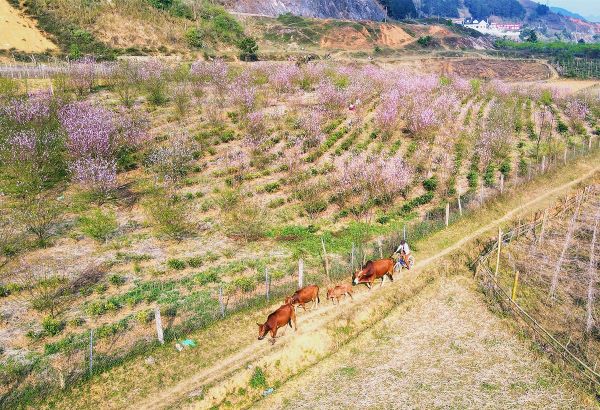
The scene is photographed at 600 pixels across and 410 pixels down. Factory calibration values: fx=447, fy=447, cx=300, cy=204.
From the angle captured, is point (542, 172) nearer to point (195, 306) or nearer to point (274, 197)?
point (274, 197)

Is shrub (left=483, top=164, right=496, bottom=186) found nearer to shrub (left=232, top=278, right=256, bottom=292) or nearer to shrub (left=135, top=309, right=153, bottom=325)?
shrub (left=232, top=278, right=256, bottom=292)

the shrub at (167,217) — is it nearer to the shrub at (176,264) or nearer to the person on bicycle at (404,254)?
the shrub at (176,264)

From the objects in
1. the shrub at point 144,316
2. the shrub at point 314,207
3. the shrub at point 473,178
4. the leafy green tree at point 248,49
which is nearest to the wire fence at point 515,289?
the shrub at point 473,178

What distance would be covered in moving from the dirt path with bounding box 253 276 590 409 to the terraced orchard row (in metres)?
4.12

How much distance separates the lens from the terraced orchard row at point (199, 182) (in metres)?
17.5

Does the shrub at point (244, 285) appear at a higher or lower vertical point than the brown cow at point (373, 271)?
lower

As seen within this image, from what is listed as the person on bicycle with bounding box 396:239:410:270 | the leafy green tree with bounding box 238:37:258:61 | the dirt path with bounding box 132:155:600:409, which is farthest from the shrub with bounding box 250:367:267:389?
the leafy green tree with bounding box 238:37:258:61

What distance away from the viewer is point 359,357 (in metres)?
15.9

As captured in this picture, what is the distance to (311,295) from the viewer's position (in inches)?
679

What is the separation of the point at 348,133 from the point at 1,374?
31.5 metres

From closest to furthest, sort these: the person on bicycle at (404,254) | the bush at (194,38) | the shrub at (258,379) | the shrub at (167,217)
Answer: the shrub at (258,379) < the person on bicycle at (404,254) < the shrub at (167,217) < the bush at (194,38)

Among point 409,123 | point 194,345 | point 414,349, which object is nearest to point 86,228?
point 194,345

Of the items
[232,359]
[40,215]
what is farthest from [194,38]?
[232,359]

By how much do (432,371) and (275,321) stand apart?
556cm
